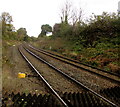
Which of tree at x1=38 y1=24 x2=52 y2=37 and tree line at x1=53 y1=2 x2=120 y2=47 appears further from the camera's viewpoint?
tree at x1=38 y1=24 x2=52 y2=37

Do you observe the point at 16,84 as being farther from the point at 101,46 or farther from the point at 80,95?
the point at 101,46

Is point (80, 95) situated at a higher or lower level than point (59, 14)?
lower

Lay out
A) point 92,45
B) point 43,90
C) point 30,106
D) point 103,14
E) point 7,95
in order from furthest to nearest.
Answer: point 103,14 < point 92,45 < point 43,90 < point 7,95 < point 30,106

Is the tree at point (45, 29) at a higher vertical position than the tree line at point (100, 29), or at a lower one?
higher

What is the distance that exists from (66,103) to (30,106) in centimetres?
107

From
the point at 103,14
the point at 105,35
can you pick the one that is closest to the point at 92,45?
the point at 105,35

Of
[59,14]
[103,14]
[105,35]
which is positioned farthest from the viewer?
[59,14]

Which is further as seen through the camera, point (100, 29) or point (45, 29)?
point (45, 29)

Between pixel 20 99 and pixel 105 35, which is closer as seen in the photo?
pixel 20 99

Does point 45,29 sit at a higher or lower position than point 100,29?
A: higher

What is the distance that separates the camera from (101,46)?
1541 cm

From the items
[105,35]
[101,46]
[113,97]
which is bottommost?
[113,97]

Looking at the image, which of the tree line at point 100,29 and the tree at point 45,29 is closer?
the tree line at point 100,29

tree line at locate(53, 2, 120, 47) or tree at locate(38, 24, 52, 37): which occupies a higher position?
tree at locate(38, 24, 52, 37)
